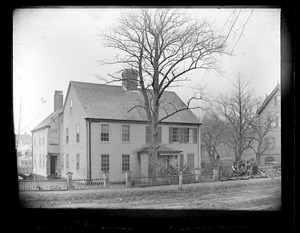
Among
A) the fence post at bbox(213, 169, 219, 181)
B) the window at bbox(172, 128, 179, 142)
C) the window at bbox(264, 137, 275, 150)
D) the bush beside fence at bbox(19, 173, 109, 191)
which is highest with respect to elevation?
the window at bbox(172, 128, 179, 142)

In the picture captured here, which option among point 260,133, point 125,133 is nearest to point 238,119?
point 260,133

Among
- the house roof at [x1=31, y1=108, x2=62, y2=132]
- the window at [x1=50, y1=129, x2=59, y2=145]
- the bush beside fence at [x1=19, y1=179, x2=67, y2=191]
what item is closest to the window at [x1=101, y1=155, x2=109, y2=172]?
the bush beside fence at [x1=19, y1=179, x2=67, y2=191]

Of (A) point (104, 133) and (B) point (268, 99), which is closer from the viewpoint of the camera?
(B) point (268, 99)

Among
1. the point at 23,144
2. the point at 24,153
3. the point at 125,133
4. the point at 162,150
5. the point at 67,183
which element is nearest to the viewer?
the point at 23,144

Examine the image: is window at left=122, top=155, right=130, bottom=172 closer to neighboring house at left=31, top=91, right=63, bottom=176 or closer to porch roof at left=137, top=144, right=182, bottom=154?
porch roof at left=137, top=144, right=182, bottom=154

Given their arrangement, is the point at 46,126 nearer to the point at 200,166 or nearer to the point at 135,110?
the point at 135,110

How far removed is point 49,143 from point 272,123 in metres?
2.56

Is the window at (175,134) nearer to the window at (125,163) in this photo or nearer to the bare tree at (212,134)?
the bare tree at (212,134)

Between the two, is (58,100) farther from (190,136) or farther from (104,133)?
(190,136)

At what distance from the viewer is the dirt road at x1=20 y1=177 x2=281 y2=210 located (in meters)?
3.14

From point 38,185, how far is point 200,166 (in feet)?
6.10

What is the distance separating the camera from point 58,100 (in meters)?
3.48

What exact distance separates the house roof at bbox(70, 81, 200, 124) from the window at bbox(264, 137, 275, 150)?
81 centimetres

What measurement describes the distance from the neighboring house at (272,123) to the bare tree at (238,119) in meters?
0.15
